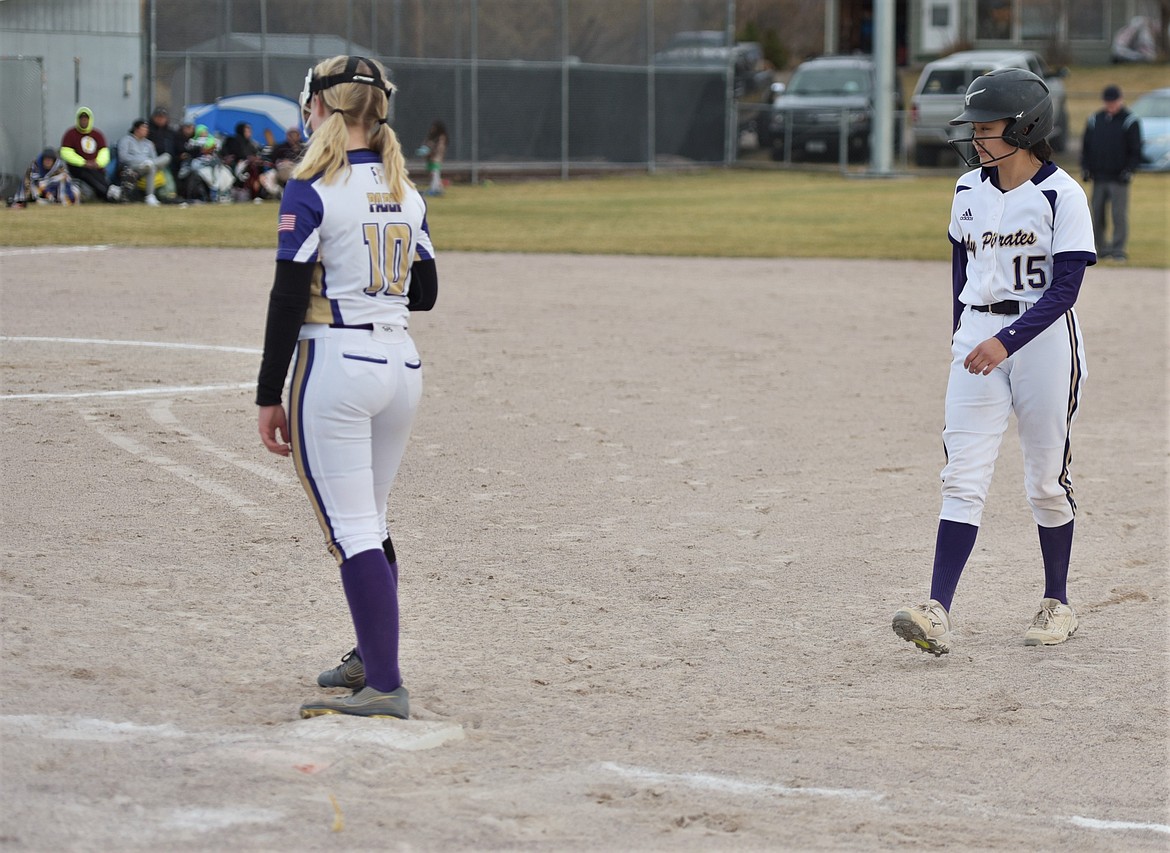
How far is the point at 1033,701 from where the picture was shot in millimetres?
4922

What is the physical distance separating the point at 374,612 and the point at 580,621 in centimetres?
139

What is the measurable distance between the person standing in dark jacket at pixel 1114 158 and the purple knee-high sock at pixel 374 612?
608 inches

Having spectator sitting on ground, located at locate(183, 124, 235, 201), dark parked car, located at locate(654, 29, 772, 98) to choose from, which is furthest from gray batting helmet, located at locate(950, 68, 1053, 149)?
dark parked car, located at locate(654, 29, 772, 98)

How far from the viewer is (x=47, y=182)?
76.4 feet

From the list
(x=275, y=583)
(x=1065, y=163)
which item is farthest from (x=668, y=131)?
(x=275, y=583)

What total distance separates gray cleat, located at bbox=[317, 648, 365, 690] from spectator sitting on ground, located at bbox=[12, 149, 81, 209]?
2016 cm

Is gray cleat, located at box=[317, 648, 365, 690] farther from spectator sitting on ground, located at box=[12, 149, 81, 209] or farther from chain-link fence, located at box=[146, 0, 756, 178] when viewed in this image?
chain-link fence, located at box=[146, 0, 756, 178]

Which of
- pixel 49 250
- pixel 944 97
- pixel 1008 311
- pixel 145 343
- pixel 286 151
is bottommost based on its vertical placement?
pixel 145 343

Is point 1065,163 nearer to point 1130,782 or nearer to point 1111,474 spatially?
point 1111,474

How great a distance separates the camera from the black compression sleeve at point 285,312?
410 cm

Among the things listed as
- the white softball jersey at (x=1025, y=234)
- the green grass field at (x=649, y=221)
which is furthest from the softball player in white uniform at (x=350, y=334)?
the green grass field at (x=649, y=221)

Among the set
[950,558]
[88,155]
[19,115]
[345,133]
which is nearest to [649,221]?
[88,155]

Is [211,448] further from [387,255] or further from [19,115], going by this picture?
[19,115]

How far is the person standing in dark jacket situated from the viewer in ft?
60.0
